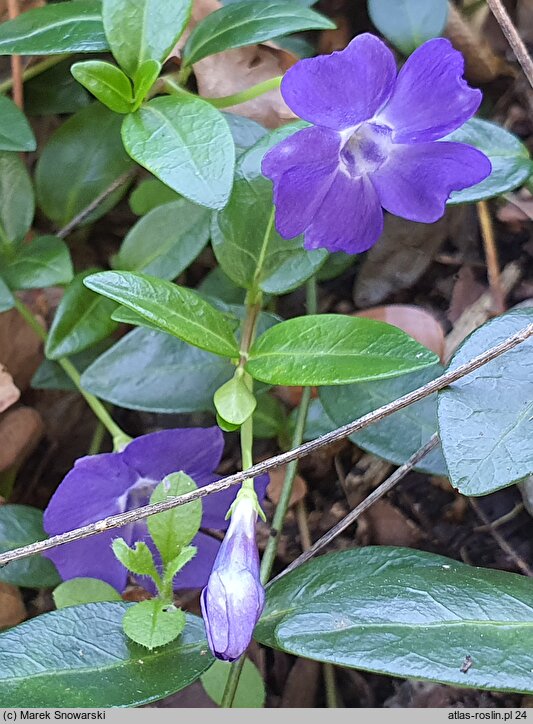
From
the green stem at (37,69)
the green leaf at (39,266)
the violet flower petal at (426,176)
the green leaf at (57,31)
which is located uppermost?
the green leaf at (57,31)

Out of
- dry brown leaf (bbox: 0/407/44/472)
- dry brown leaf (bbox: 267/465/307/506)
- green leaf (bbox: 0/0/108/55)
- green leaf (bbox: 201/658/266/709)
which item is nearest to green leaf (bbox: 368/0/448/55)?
green leaf (bbox: 0/0/108/55)

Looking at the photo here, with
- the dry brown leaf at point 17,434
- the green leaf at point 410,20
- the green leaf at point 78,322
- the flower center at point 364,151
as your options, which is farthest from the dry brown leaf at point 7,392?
the green leaf at point 410,20

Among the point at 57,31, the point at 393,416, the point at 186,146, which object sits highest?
the point at 57,31

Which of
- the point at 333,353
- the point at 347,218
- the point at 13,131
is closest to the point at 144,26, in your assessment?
the point at 13,131

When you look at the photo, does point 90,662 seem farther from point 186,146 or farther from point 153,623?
point 186,146

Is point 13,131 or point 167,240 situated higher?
point 13,131

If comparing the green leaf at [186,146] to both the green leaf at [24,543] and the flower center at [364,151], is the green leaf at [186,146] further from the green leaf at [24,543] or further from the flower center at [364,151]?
the green leaf at [24,543]

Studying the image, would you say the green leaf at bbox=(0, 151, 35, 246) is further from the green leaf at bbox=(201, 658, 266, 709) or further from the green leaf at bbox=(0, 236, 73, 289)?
the green leaf at bbox=(201, 658, 266, 709)
